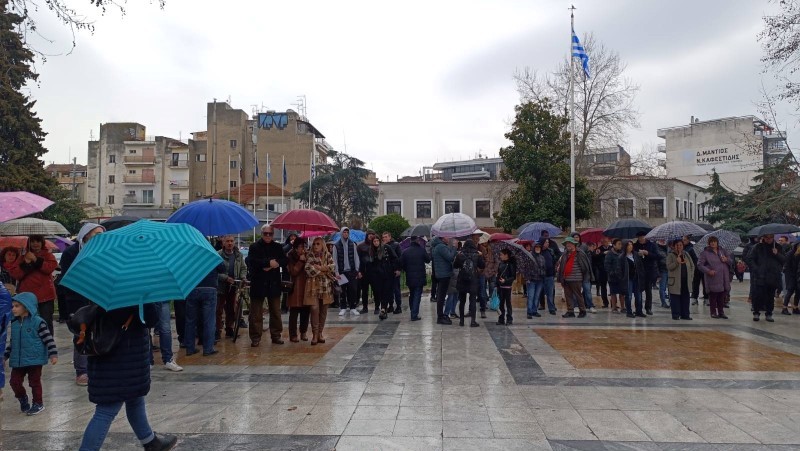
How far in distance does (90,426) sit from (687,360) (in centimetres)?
717

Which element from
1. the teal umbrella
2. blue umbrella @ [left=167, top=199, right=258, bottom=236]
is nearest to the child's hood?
the teal umbrella

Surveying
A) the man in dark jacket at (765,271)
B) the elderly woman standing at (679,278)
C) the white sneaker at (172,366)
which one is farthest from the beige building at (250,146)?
the white sneaker at (172,366)

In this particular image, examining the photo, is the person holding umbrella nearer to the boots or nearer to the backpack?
the backpack

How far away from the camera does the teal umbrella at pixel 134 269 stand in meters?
3.81

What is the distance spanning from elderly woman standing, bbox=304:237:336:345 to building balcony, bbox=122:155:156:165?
6238cm

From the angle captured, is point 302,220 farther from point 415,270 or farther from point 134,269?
point 134,269

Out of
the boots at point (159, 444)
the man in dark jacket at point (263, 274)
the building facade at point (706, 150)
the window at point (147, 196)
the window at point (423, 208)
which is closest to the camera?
the boots at point (159, 444)

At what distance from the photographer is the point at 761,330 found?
34.9 ft

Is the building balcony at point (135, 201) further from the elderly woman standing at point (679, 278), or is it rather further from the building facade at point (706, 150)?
the elderly woman standing at point (679, 278)

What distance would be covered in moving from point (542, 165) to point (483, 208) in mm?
19972

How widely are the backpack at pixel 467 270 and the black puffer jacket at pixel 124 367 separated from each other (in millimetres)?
7004

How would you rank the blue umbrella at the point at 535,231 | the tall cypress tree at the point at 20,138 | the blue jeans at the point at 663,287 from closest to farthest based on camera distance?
1. the blue jeans at the point at 663,287
2. the blue umbrella at the point at 535,231
3. the tall cypress tree at the point at 20,138

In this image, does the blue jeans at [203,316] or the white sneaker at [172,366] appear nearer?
the white sneaker at [172,366]

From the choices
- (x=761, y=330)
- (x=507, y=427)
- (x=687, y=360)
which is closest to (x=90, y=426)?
(x=507, y=427)
